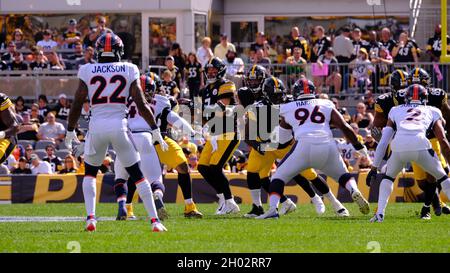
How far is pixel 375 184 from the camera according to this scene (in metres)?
17.2

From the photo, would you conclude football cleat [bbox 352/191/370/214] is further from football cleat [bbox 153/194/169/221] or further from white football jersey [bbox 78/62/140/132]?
white football jersey [bbox 78/62/140/132]

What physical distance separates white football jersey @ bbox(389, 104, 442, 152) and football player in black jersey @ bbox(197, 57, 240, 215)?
8.18ft

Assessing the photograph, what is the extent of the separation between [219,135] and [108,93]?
326cm

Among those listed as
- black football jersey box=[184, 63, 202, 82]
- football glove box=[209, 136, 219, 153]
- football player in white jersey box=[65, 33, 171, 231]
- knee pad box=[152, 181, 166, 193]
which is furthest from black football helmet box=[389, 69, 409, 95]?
black football jersey box=[184, 63, 202, 82]

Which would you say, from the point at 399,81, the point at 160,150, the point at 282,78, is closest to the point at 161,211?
the point at 160,150

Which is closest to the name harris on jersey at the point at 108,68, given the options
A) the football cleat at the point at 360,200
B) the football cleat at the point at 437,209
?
the football cleat at the point at 360,200

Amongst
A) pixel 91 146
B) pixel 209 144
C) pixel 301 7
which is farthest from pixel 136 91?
pixel 301 7

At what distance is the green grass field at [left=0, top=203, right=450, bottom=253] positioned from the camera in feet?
30.0

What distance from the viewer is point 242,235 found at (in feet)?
33.4

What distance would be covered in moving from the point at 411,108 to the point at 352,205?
13.6 feet

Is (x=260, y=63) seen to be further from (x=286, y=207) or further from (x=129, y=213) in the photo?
(x=129, y=213)

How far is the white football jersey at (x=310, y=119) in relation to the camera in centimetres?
1178

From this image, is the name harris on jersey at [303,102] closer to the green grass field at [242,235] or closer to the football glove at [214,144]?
the green grass field at [242,235]

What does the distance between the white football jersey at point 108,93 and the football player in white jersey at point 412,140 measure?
3016 millimetres
